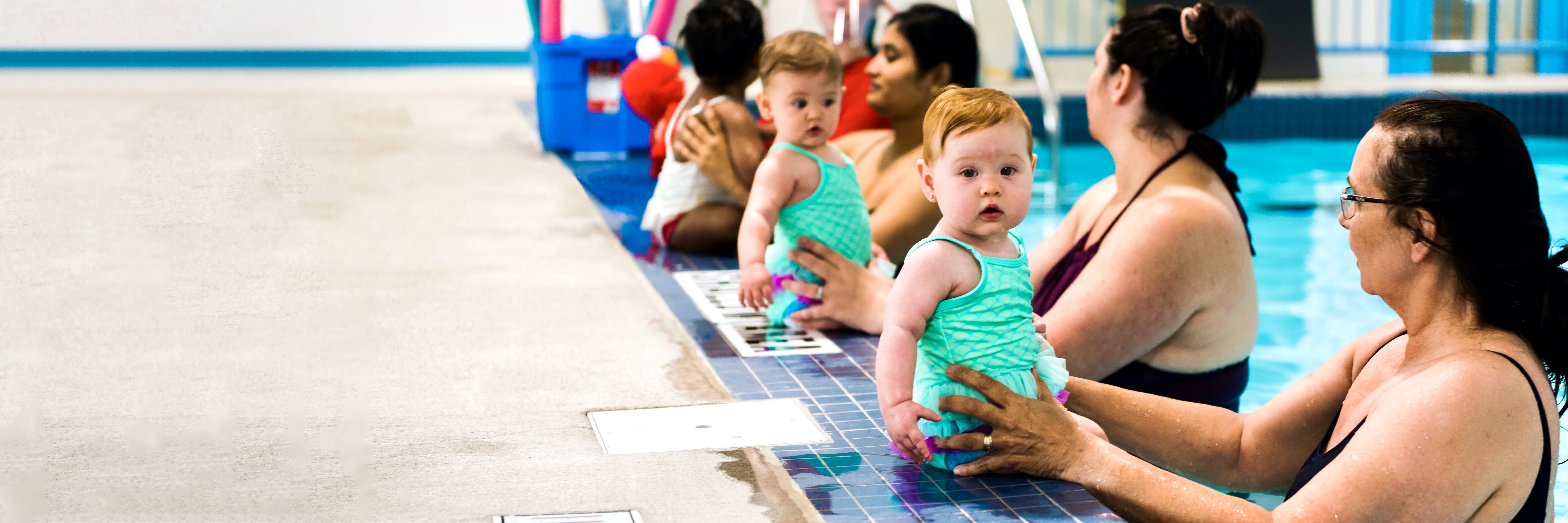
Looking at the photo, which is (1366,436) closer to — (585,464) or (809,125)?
(585,464)

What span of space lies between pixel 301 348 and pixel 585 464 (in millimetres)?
910

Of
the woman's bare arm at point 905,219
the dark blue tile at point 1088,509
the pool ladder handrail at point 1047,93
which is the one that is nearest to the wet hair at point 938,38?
the woman's bare arm at point 905,219

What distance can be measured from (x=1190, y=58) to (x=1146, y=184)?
26 cm

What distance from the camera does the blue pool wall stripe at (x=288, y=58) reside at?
10406 mm

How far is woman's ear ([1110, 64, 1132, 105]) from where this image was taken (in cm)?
255

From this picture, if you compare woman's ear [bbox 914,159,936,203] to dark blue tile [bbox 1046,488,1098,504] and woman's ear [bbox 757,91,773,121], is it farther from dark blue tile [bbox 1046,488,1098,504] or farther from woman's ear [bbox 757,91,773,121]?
woman's ear [bbox 757,91,773,121]

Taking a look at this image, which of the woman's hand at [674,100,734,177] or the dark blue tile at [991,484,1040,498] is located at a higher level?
the woman's hand at [674,100,734,177]

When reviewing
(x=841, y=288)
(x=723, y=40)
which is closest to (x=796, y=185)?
(x=841, y=288)

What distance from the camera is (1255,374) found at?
4777 millimetres

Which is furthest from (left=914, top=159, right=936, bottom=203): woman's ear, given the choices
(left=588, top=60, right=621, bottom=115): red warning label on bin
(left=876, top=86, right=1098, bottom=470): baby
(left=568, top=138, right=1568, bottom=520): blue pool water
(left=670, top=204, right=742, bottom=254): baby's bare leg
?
(left=588, top=60, right=621, bottom=115): red warning label on bin

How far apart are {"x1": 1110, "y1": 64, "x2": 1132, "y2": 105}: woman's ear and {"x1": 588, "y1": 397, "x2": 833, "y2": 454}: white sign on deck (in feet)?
2.84

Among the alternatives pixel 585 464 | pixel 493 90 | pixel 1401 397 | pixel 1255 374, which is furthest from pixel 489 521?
pixel 493 90

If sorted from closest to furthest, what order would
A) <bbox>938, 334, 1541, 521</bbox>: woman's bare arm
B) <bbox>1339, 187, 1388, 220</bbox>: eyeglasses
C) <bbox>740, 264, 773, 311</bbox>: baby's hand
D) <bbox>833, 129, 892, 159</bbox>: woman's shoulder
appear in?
<bbox>938, 334, 1541, 521</bbox>: woman's bare arm, <bbox>1339, 187, 1388, 220</bbox>: eyeglasses, <bbox>740, 264, 773, 311</bbox>: baby's hand, <bbox>833, 129, 892, 159</bbox>: woman's shoulder

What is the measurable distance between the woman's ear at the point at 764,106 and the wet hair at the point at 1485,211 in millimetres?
1834
